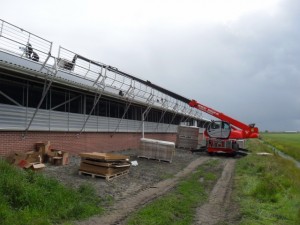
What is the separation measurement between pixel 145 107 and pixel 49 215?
2180 centimetres

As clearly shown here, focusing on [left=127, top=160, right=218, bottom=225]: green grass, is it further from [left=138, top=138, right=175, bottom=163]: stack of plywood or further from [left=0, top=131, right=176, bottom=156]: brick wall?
[left=138, top=138, right=175, bottom=163]: stack of plywood

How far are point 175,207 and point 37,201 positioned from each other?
Answer: 12.2 feet

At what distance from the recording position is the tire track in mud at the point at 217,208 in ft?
32.2

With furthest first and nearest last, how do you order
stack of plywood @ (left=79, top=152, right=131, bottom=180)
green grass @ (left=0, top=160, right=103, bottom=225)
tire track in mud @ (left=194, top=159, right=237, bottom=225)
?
stack of plywood @ (left=79, top=152, right=131, bottom=180) → tire track in mud @ (left=194, top=159, right=237, bottom=225) → green grass @ (left=0, top=160, right=103, bottom=225)

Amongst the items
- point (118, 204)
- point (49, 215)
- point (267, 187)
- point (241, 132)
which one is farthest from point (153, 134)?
point (49, 215)

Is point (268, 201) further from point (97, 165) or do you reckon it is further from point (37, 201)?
point (37, 201)

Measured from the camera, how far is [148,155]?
2133cm

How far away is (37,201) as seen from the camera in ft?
28.8

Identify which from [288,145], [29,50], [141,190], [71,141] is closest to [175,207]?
[141,190]

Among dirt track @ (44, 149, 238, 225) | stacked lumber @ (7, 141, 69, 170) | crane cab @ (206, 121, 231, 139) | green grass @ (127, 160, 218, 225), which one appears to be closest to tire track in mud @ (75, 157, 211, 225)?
dirt track @ (44, 149, 238, 225)

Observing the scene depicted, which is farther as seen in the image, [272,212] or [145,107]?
[145,107]

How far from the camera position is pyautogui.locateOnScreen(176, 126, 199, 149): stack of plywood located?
3356cm

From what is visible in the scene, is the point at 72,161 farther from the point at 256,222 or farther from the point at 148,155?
the point at 256,222

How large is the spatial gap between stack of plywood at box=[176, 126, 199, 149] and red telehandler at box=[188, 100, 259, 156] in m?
2.28
